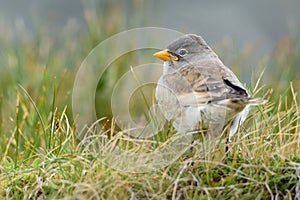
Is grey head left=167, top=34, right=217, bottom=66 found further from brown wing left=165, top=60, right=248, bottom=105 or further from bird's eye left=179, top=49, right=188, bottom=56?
brown wing left=165, top=60, right=248, bottom=105

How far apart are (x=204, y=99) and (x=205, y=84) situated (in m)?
0.16

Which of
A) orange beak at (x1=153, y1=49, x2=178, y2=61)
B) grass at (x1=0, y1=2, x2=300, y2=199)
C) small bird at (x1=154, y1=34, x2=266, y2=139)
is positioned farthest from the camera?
orange beak at (x1=153, y1=49, x2=178, y2=61)

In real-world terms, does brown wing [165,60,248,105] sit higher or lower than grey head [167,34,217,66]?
Answer: lower

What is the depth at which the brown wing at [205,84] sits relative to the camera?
439cm

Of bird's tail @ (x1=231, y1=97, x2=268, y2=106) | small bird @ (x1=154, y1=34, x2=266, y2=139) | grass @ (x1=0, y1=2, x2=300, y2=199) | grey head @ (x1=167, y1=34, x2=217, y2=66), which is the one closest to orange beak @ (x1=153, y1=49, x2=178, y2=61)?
grey head @ (x1=167, y1=34, x2=217, y2=66)

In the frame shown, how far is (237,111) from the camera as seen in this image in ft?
14.2

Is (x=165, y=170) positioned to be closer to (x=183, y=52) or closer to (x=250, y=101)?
(x=250, y=101)

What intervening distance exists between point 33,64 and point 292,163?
13.5ft

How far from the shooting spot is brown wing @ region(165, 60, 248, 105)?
4393mm

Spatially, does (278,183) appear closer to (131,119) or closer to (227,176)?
(227,176)

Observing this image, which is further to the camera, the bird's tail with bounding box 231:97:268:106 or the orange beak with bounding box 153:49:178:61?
the orange beak with bounding box 153:49:178:61

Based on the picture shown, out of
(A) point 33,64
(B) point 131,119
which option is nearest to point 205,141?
(B) point 131,119

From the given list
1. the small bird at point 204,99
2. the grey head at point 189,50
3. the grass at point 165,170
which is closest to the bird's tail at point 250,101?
the small bird at point 204,99

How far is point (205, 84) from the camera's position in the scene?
4531 millimetres
